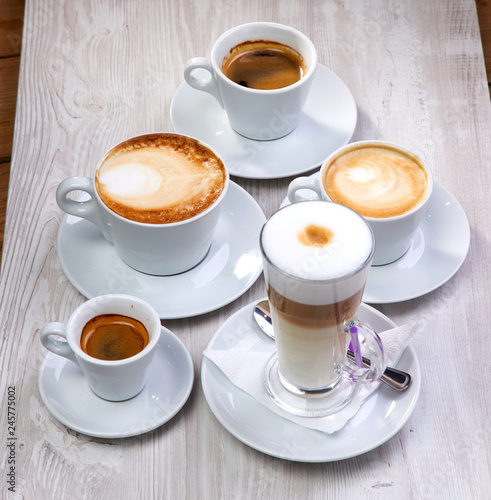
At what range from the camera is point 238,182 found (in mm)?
1133

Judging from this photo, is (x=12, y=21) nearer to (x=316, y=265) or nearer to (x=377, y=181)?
(x=377, y=181)

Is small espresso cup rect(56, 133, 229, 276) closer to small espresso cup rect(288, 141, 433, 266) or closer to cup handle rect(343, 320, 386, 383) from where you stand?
small espresso cup rect(288, 141, 433, 266)

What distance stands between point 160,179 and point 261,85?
0.98ft

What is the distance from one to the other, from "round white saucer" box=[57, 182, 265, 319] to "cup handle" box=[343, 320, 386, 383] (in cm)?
21

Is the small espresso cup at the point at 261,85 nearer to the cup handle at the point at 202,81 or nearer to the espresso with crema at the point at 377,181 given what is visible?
the cup handle at the point at 202,81

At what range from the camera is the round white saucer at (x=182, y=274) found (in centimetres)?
97

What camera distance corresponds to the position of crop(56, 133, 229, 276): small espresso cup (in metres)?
0.94

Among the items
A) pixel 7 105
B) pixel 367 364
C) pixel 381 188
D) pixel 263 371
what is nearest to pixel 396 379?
pixel 367 364

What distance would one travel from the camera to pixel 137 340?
87cm

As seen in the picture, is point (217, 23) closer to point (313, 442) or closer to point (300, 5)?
point (300, 5)

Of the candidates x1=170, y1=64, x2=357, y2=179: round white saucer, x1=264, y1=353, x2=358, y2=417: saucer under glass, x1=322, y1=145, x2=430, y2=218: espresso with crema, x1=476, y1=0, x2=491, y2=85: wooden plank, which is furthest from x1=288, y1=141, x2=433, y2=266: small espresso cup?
x1=476, y1=0, x2=491, y2=85: wooden plank

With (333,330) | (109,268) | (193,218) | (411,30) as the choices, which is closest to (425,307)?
(333,330)

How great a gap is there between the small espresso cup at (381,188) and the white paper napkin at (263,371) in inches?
5.4

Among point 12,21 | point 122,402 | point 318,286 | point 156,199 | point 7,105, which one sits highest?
point 318,286
